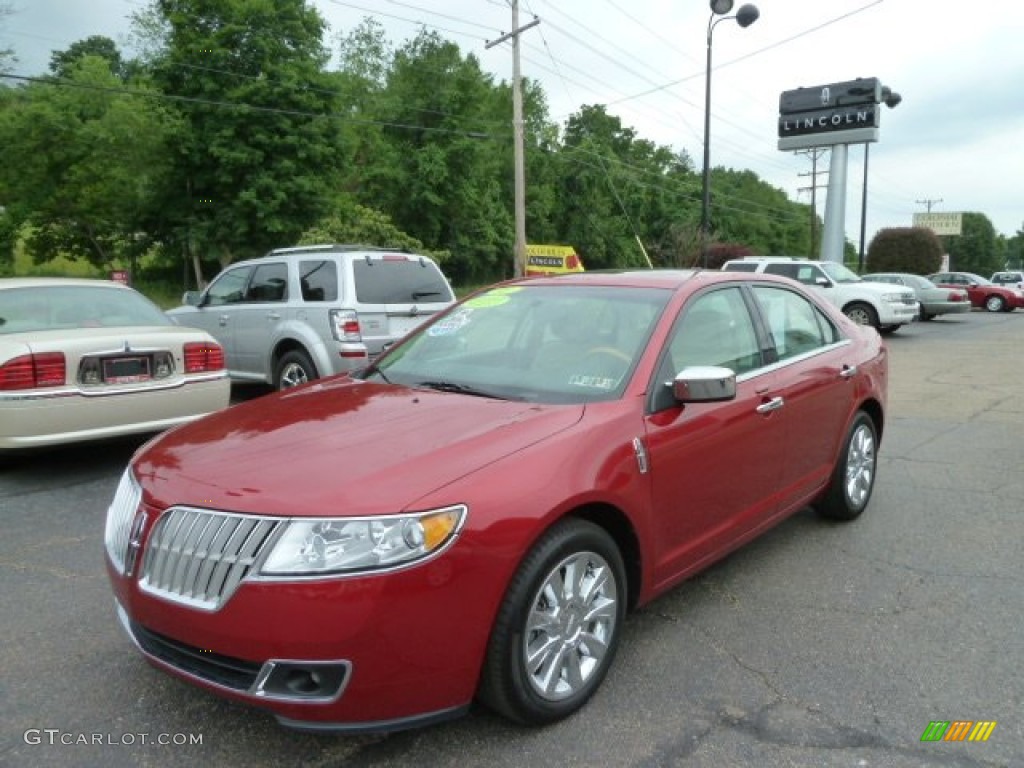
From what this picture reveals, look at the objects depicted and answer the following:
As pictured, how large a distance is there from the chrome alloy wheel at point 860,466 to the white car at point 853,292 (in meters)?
13.7

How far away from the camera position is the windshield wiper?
3.29 meters

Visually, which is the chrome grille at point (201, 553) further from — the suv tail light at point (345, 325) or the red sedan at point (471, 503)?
the suv tail light at point (345, 325)

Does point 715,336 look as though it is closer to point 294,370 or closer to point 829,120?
point 294,370

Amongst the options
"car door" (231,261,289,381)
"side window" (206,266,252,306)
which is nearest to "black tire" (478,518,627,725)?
"car door" (231,261,289,381)

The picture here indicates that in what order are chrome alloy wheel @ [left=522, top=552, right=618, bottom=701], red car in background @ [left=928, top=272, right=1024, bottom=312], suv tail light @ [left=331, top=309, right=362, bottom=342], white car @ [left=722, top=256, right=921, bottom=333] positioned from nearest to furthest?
1. chrome alloy wheel @ [left=522, top=552, right=618, bottom=701]
2. suv tail light @ [left=331, top=309, right=362, bottom=342]
3. white car @ [left=722, top=256, right=921, bottom=333]
4. red car in background @ [left=928, top=272, right=1024, bottom=312]

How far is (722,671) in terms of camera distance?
3.14 metres

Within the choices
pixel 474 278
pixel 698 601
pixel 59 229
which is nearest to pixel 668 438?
pixel 698 601

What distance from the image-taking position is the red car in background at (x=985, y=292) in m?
32.0

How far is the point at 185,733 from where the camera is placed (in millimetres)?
2664

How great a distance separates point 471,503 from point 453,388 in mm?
1064

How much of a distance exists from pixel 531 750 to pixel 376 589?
2.75 feet

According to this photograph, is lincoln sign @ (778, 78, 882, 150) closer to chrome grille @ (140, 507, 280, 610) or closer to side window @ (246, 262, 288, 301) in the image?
side window @ (246, 262, 288, 301)

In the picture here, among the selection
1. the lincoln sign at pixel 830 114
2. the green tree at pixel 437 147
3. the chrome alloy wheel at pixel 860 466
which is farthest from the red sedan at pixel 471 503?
the green tree at pixel 437 147

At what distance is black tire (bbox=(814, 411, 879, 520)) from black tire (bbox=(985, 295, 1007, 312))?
32.4 metres
